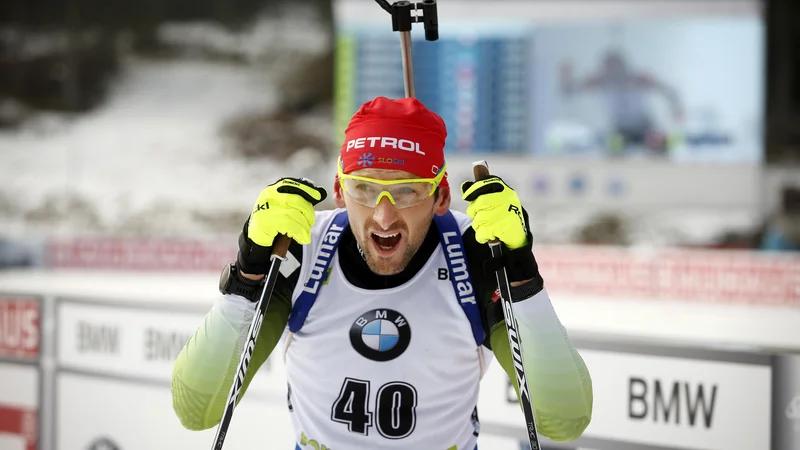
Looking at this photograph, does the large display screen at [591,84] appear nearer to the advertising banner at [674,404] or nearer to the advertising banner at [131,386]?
the advertising banner at [131,386]

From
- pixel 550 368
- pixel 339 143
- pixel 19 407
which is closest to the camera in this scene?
pixel 550 368

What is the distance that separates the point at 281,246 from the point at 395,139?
0.33m

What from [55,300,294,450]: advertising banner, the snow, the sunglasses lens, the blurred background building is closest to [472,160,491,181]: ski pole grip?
the sunglasses lens

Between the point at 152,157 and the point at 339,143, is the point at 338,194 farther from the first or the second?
the point at 152,157

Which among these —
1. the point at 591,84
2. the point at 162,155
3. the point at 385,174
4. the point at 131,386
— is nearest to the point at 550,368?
the point at 385,174

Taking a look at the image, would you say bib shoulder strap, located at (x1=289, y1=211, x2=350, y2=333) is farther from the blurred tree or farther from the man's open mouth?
the blurred tree

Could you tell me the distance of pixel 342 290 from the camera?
174 centimetres

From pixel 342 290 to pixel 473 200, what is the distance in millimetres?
356

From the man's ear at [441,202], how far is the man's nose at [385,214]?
0.14 metres

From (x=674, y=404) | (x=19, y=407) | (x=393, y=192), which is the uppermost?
(x=393, y=192)

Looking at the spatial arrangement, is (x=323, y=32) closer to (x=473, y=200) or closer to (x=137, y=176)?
(x=137, y=176)

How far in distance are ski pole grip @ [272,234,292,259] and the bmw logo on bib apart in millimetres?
223

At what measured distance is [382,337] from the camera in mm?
1693

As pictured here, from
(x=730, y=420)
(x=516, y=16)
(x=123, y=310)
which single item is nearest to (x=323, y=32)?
(x=516, y=16)
